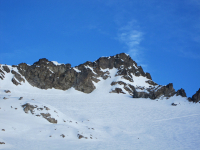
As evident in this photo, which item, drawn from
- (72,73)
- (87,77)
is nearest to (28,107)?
(87,77)

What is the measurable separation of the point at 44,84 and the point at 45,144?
186 feet

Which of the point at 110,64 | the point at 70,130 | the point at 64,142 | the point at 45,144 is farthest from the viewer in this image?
the point at 110,64

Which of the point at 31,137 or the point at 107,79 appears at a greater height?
the point at 107,79

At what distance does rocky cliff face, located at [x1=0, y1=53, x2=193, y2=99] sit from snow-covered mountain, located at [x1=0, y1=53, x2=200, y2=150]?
0.32m

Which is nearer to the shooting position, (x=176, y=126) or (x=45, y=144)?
(x=45, y=144)

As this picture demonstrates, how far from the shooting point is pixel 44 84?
251 ft

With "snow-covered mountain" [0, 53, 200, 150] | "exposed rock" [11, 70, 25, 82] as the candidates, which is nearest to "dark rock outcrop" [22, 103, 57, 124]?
"snow-covered mountain" [0, 53, 200, 150]

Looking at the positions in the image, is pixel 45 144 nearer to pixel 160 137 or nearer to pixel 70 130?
pixel 70 130

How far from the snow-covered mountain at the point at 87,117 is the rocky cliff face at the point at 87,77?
323 millimetres

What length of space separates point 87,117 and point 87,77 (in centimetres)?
4298

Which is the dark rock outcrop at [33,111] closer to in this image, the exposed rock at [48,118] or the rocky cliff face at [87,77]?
the exposed rock at [48,118]

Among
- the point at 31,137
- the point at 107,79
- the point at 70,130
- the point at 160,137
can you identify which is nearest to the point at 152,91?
the point at 107,79

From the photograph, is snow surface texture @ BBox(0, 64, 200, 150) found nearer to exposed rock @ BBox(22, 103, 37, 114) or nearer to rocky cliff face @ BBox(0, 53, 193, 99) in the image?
exposed rock @ BBox(22, 103, 37, 114)

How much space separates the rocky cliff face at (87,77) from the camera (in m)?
67.1
